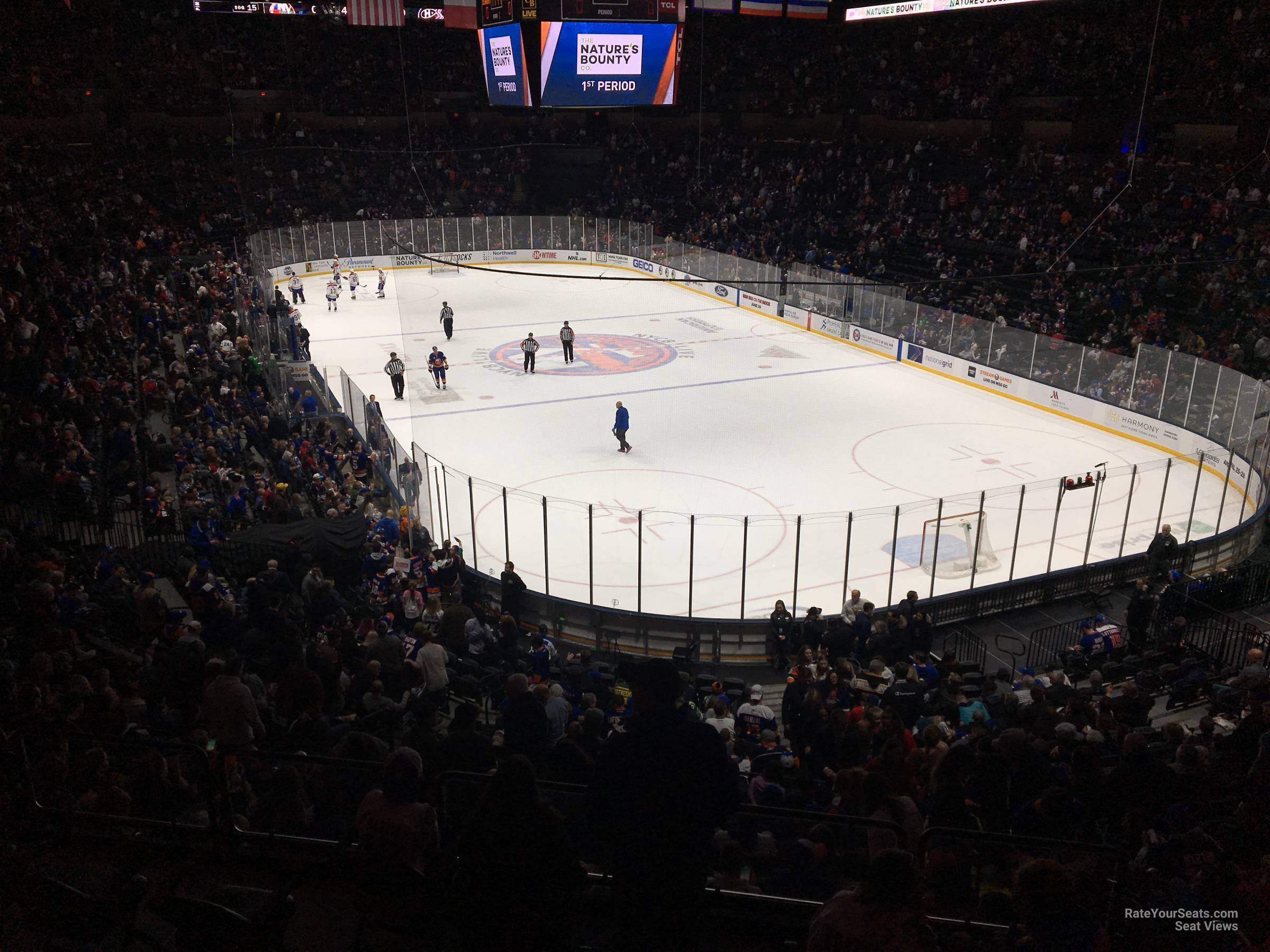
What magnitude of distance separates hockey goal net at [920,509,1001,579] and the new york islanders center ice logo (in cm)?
1433

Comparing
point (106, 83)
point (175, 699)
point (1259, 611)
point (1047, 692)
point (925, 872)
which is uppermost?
point (106, 83)

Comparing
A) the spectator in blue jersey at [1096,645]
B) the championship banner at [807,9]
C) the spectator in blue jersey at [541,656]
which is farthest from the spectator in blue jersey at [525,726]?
the championship banner at [807,9]

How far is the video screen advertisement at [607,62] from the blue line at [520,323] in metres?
10.7

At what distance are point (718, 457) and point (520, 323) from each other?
1533cm

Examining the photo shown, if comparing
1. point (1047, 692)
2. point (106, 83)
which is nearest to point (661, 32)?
point (1047, 692)

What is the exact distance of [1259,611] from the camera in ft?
41.9

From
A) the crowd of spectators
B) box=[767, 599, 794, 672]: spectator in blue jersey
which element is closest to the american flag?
the crowd of spectators

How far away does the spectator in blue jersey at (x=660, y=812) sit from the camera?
3582mm

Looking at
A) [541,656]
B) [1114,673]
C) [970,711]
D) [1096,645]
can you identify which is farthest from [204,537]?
[1096,645]

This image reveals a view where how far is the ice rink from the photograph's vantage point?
534 inches

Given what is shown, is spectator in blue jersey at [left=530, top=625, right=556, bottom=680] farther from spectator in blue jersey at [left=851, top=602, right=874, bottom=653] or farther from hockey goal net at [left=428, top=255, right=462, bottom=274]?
hockey goal net at [left=428, top=255, right=462, bottom=274]

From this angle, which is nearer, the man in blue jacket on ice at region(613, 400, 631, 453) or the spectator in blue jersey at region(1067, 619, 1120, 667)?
the spectator in blue jersey at region(1067, 619, 1120, 667)

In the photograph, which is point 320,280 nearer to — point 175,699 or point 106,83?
point 106,83

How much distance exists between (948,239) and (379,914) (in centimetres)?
3133
